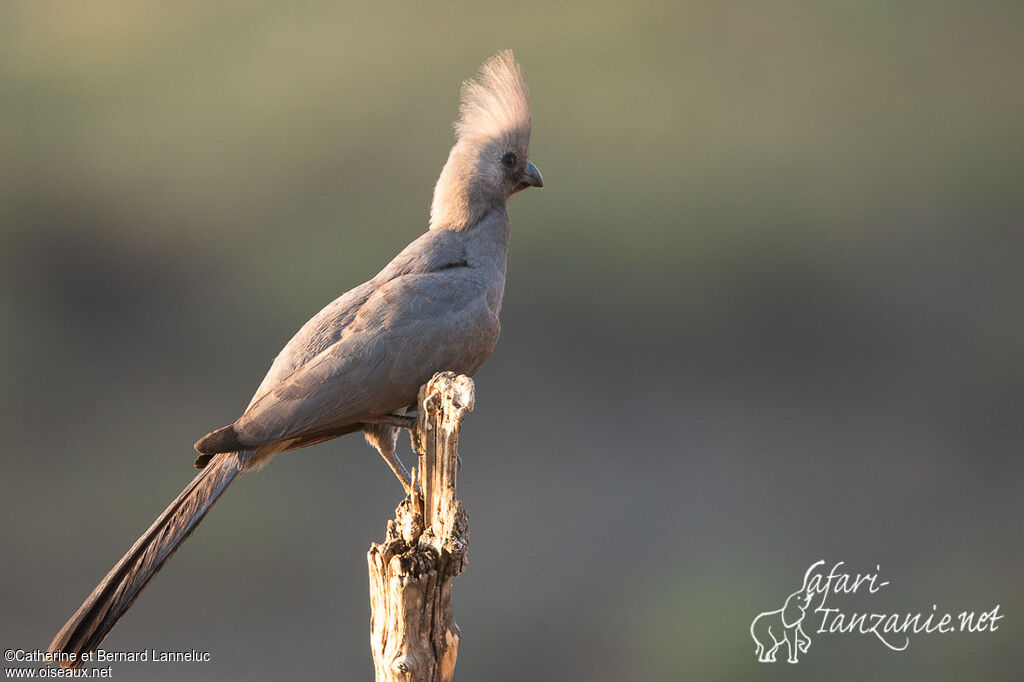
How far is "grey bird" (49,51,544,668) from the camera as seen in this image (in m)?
3.98

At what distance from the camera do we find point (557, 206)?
11570 millimetres

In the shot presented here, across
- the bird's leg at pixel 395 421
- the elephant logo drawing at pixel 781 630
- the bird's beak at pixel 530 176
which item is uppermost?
the bird's beak at pixel 530 176

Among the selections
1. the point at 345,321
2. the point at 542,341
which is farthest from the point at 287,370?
the point at 542,341

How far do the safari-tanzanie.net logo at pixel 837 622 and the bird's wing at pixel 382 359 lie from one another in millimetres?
4463

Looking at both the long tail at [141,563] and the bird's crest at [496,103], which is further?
the bird's crest at [496,103]

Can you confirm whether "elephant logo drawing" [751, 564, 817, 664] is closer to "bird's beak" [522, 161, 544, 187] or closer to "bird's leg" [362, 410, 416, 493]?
"bird's beak" [522, 161, 544, 187]

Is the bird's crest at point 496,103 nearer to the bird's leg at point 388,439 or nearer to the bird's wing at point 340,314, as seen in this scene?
the bird's wing at point 340,314

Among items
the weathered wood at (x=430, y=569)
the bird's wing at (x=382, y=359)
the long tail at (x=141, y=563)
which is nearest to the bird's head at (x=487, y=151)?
the bird's wing at (x=382, y=359)

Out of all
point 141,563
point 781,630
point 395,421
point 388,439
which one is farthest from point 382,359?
point 781,630

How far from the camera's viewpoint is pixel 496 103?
5.18 metres

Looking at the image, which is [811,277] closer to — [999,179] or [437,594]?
[999,179]

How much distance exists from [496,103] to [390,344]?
1439mm

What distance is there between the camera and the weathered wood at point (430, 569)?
371cm

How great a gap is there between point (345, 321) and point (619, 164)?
8.08 m
